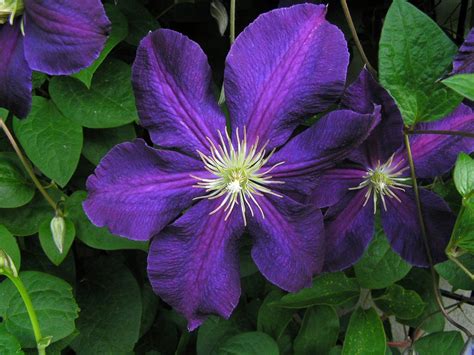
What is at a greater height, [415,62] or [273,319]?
[415,62]

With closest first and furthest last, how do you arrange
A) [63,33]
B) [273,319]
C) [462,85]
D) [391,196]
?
1. [462,85]
2. [63,33]
3. [391,196]
4. [273,319]

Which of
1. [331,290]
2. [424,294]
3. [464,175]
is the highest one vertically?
[464,175]

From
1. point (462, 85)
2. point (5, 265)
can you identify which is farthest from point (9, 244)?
point (462, 85)

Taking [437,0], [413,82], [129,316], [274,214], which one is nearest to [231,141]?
[274,214]

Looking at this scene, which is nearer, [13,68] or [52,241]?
[13,68]

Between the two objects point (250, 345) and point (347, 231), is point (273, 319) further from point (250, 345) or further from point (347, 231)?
point (347, 231)

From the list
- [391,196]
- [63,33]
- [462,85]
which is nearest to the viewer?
[462,85]

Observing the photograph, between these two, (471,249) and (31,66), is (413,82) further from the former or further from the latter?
(31,66)

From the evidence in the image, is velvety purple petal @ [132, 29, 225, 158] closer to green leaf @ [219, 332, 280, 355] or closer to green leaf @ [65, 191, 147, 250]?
green leaf @ [65, 191, 147, 250]
